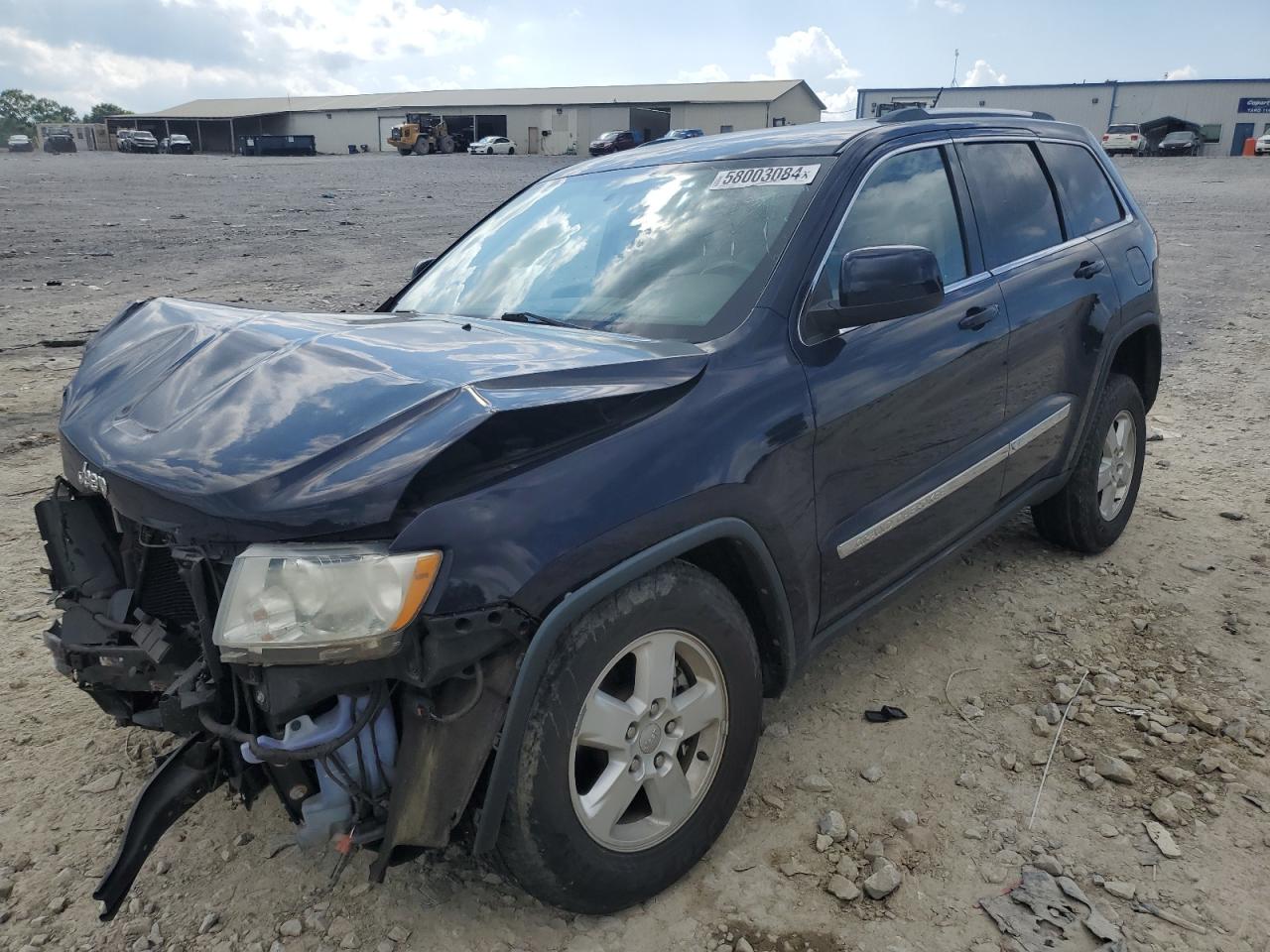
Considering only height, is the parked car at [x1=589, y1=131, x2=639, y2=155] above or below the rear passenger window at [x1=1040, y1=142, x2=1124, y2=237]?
above

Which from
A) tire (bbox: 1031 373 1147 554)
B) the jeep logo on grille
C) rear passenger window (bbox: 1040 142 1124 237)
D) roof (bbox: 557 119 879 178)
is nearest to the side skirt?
tire (bbox: 1031 373 1147 554)

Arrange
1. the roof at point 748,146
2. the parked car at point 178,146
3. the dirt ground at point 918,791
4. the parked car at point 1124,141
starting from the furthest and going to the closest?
the parked car at point 178,146 < the parked car at point 1124,141 < the roof at point 748,146 < the dirt ground at point 918,791

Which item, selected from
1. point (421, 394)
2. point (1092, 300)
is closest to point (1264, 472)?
point (1092, 300)

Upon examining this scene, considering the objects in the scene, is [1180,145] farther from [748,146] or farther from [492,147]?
[748,146]

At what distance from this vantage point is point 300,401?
212 cm

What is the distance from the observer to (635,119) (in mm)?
60781

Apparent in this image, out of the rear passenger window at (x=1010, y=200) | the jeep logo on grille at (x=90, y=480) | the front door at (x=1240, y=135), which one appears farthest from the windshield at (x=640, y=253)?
the front door at (x=1240, y=135)

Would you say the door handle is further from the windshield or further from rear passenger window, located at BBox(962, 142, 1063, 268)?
the windshield

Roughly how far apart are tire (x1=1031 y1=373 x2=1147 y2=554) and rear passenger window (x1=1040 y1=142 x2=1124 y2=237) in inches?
27.5

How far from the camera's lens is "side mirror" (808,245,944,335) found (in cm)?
254

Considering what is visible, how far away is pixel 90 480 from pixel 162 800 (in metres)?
0.77

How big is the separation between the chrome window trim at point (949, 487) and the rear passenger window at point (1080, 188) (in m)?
0.90

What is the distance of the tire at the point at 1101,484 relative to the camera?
161 inches

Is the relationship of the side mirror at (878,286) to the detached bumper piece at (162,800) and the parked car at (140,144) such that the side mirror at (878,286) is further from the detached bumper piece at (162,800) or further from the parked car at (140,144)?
the parked car at (140,144)
